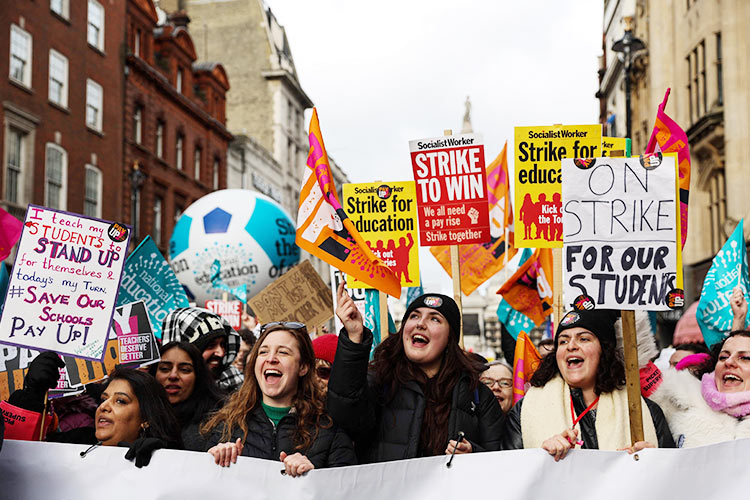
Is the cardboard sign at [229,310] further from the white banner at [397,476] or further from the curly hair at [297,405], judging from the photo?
the white banner at [397,476]

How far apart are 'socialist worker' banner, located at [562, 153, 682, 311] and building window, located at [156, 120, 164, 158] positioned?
28.9 metres

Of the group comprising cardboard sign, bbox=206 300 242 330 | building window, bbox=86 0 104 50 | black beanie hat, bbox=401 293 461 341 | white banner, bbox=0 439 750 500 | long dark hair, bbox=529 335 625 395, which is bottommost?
white banner, bbox=0 439 750 500

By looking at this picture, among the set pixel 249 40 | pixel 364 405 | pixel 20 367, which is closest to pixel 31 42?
pixel 20 367

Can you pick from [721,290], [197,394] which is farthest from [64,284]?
[721,290]

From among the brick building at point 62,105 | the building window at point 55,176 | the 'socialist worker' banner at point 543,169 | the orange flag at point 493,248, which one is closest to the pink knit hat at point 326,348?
the 'socialist worker' banner at point 543,169

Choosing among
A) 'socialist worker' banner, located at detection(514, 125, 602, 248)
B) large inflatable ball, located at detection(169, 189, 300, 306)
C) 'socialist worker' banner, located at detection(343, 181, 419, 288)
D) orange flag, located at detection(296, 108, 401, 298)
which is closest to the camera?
orange flag, located at detection(296, 108, 401, 298)

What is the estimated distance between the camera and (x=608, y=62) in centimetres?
4466

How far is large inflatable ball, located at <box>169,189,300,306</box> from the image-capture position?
1132cm

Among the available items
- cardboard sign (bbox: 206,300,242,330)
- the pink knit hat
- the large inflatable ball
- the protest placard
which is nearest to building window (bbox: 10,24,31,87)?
the large inflatable ball

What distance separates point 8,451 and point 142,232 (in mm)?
26874

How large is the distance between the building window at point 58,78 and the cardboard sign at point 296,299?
60.4 feet

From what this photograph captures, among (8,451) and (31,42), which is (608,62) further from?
(8,451)

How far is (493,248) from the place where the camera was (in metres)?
9.51

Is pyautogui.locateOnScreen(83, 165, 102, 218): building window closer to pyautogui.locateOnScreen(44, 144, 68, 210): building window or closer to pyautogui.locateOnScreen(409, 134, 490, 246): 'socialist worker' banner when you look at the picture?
pyautogui.locateOnScreen(44, 144, 68, 210): building window
